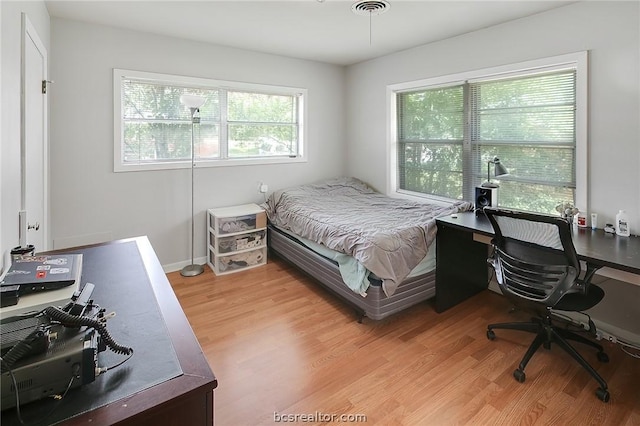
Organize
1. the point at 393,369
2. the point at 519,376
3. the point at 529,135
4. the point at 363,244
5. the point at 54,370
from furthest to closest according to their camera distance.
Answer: the point at 529,135 → the point at 363,244 → the point at 393,369 → the point at 519,376 → the point at 54,370

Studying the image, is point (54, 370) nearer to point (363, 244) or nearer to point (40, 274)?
point (40, 274)

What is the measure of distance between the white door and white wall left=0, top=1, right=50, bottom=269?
12cm

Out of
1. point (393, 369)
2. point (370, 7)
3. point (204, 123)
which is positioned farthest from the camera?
point (204, 123)

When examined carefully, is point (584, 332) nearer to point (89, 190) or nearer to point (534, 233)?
point (534, 233)

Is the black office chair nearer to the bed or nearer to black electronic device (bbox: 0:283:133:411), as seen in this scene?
the bed

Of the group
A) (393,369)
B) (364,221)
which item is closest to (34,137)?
(364,221)

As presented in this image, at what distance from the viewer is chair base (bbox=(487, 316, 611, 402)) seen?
76.6 inches

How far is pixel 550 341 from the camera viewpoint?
89.1 inches

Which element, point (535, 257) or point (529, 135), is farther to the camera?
point (529, 135)

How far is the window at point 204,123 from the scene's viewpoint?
3.47 metres

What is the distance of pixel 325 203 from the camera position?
3.90 m

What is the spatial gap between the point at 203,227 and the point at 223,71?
1735mm

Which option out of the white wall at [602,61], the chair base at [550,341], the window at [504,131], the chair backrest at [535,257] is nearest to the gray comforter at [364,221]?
the window at [504,131]

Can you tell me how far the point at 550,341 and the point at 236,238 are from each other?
288 cm
